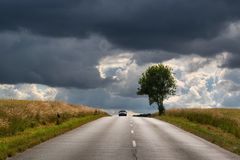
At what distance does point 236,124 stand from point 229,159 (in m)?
27.7

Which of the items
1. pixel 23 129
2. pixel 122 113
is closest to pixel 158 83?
pixel 122 113

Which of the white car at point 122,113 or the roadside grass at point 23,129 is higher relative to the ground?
the white car at point 122,113

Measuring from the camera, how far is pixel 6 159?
17.0 m

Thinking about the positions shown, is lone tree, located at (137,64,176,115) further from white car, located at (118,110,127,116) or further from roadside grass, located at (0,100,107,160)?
roadside grass, located at (0,100,107,160)

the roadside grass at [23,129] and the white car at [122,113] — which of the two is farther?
the white car at [122,113]

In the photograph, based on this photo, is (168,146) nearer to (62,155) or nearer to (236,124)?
(62,155)

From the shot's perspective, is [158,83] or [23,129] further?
[158,83]

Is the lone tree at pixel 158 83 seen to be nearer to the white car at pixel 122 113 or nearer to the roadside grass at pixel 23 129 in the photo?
the white car at pixel 122 113

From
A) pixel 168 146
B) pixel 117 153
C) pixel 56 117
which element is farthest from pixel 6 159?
pixel 56 117

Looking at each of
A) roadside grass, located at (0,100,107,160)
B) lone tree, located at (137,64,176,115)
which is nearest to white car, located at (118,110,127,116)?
lone tree, located at (137,64,176,115)

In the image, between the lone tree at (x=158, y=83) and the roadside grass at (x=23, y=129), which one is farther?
the lone tree at (x=158, y=83)

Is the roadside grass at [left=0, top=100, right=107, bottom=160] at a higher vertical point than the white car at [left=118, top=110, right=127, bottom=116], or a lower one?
lower

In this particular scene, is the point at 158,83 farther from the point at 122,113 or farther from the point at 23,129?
the point at 23,129

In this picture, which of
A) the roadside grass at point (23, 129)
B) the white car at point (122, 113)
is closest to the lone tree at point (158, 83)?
the white car at point (122, 113)
